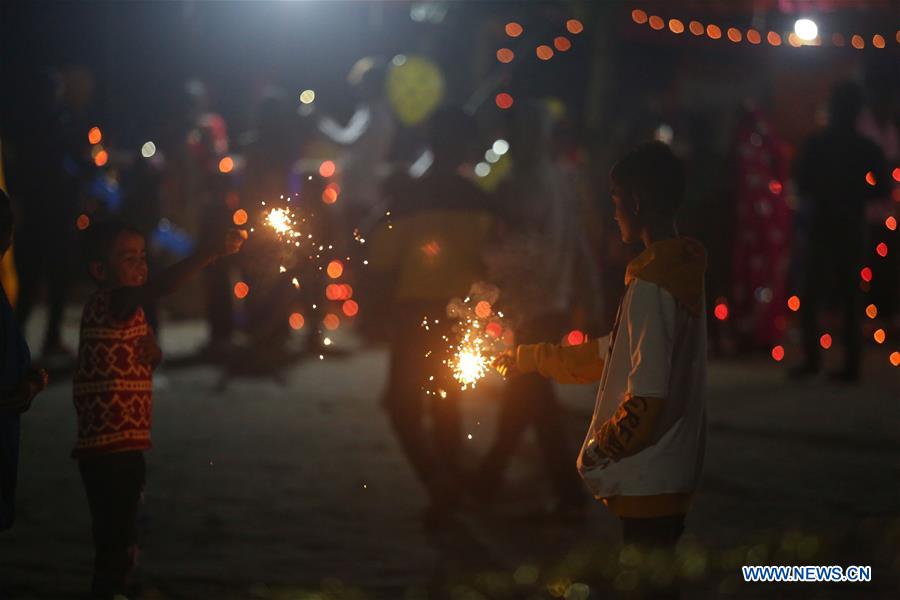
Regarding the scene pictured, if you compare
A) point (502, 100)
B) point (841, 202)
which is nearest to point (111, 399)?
point (841, 202)

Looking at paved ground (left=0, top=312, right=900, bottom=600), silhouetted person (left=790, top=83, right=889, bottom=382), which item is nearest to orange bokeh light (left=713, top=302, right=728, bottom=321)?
silhouetted person (left=790, top=83, right=889, bottom=382)

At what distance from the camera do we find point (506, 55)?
61.4 feet

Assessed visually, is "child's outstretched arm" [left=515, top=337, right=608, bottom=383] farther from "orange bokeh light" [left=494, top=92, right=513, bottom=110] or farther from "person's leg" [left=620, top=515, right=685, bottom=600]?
"orange bokeh light" [left=494, top=92, right=513, bottom=110]

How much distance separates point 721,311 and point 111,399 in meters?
8.42

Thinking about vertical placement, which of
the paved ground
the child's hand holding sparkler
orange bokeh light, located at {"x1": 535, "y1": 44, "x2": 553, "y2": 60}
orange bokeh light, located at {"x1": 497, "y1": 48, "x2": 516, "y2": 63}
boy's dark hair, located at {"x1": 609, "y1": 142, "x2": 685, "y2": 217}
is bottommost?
the paved ground

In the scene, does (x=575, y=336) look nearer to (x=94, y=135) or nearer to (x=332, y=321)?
(x=94, y=135)

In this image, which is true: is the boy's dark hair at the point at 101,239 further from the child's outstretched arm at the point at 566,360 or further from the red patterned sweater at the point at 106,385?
the child's outstretched arm at the point at 566,360

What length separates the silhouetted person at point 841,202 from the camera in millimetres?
10812

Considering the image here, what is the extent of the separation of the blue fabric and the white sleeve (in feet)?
6.08

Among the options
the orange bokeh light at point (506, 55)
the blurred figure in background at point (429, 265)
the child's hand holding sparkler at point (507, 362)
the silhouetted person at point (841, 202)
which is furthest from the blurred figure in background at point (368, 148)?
the child's hand holding sparkler at point (507, 362)

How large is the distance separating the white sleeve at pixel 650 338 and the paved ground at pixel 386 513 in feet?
1.94

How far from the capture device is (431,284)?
6.37m

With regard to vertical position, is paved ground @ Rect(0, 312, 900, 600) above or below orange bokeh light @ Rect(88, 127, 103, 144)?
below

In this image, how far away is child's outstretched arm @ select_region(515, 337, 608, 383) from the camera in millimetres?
4355
